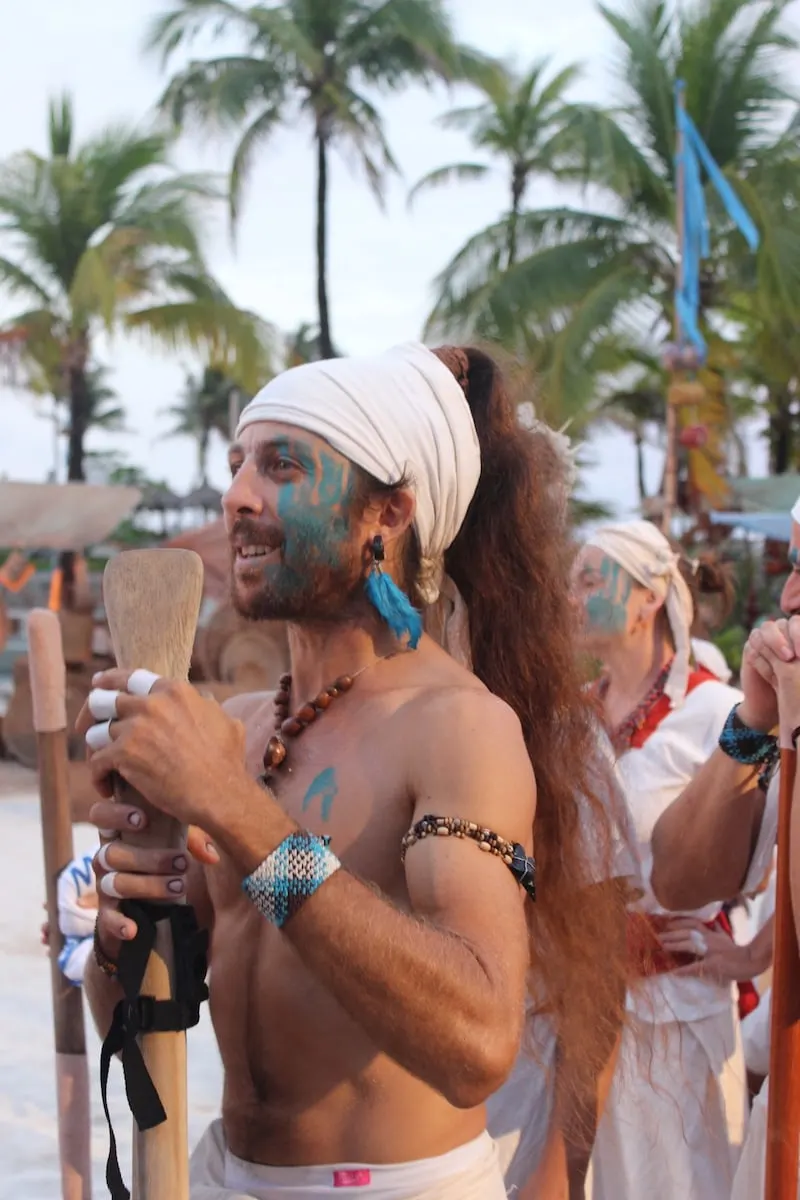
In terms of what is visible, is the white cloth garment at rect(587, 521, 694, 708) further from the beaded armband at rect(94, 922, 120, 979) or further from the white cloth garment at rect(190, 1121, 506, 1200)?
the beaded armband at rect(94, 922, 120, 979)

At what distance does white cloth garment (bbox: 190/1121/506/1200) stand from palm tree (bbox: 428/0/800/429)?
17.0m

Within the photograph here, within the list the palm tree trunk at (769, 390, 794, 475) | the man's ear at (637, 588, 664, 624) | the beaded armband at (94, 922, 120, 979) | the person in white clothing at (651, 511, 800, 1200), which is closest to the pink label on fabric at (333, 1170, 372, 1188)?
the beaded armband at (94, 922, 120, 979)

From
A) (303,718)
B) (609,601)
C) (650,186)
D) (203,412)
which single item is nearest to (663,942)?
(609,601)

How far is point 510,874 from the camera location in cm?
152

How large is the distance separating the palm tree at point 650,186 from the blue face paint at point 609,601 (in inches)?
585

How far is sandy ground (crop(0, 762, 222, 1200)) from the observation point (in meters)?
4.38

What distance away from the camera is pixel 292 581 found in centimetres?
176

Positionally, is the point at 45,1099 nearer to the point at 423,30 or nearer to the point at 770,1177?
the point at 770,1177

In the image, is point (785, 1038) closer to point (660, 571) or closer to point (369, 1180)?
point (369, 1180)

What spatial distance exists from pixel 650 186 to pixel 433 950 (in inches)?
766

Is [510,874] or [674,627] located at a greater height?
[510,874]

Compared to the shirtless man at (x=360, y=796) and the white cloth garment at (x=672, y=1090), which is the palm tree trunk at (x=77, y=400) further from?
the shirtless man at (x=360, y=796)

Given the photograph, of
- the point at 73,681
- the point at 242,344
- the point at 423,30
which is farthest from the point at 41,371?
the point at 73,681

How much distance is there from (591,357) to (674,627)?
16113mm
